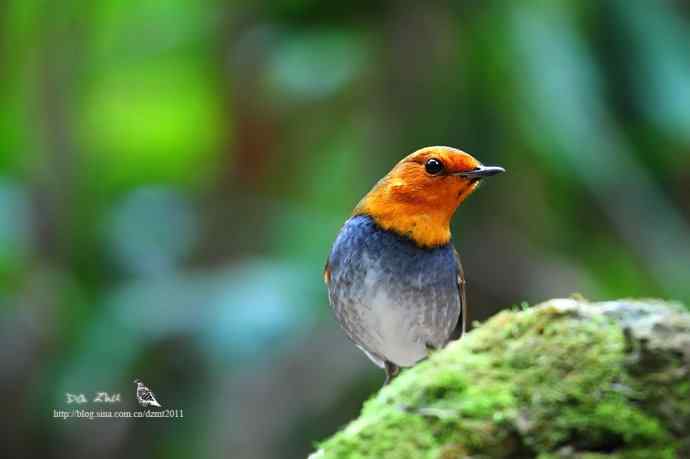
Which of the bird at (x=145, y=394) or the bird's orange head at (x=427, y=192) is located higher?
the bird's orange head at (x=427, y=192)

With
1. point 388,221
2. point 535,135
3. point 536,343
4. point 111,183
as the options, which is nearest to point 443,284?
point 388,221

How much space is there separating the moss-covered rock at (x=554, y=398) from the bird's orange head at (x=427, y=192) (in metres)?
1.42

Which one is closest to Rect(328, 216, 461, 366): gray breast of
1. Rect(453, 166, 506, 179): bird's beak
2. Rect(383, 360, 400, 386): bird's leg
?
Rect(383, 360, 400, 386): bird's leg

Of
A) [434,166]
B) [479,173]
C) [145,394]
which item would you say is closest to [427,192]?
[434,166]

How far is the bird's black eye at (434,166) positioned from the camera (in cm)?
363

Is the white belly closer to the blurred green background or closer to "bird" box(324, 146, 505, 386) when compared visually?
"bird" box(324, 146, 505, 386)

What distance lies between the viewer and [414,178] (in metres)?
3.70

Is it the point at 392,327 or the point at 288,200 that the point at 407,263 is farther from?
the point at 288,200

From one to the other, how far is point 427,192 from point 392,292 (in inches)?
16.5

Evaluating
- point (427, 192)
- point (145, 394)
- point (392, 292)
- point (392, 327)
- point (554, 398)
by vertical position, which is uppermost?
point (427, 192)

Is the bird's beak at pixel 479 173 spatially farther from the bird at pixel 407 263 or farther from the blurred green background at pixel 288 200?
the blurred green background at pixel 288 200

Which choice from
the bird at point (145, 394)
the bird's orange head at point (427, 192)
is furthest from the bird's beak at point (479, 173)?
the bird at point (145, 394)

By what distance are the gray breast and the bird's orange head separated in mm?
52

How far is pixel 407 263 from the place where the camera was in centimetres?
376
